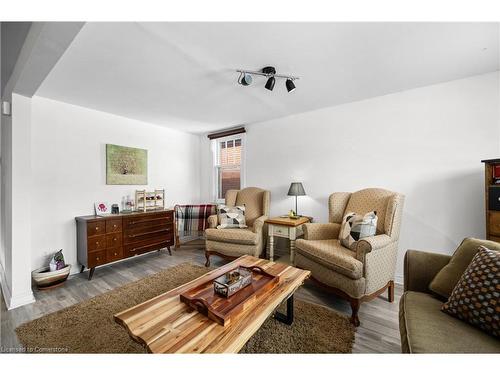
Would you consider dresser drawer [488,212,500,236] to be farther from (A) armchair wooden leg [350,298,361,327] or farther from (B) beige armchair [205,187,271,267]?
(B) beige armchair [205,187,271,267]

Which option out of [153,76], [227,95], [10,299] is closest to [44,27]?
[153,76]

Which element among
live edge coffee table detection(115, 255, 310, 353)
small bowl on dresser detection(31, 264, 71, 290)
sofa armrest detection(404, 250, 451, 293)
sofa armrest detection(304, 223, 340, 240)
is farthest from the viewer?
sofa armrest detection(304, 223, 340, 240)

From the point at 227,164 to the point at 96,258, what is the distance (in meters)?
2.56

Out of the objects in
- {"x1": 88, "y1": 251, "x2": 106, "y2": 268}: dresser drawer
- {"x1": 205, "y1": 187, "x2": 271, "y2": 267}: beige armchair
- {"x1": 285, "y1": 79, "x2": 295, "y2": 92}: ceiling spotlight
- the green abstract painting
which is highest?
{"x1": 285, "y1": 79, "x2": 295, "y2": 92}: ceiling spotlight

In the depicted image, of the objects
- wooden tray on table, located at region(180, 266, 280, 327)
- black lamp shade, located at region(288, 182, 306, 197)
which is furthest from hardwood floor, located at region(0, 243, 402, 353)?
black lamp shade, located at region(288, 182, 306, 197)

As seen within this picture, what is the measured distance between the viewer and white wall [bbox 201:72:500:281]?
2084mm

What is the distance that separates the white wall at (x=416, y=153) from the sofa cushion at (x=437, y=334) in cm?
156

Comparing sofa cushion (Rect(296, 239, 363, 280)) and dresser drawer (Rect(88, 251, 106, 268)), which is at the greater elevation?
sofa cushion (Rect(296, 239, 363, 280))

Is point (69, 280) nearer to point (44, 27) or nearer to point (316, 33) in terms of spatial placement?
point (44, 27)

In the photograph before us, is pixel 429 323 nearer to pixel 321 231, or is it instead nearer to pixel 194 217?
pixel 321 231

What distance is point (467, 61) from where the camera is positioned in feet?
6.02

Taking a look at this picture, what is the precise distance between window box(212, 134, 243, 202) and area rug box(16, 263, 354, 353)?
255 cm

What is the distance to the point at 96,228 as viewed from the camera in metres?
2.54

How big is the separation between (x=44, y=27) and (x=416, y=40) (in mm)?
2430
